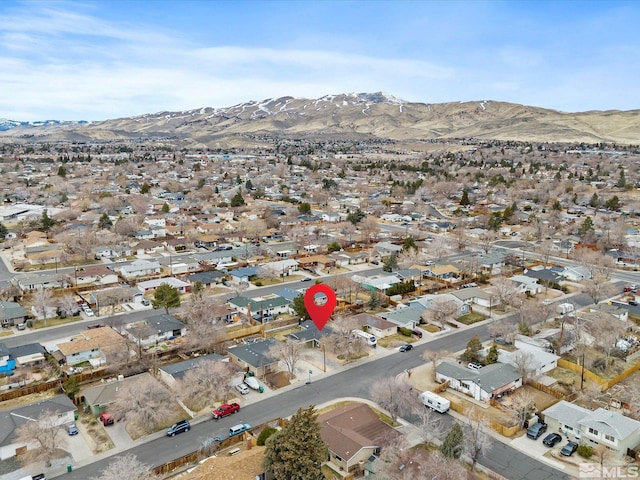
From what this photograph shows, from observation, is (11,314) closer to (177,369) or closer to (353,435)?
(177,369)

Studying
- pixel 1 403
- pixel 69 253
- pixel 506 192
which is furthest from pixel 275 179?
pixel 1 403


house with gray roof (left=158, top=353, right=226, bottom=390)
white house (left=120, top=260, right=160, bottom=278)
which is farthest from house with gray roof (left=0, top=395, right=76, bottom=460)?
white house (left=120, top=260, right=160, bottom=278)

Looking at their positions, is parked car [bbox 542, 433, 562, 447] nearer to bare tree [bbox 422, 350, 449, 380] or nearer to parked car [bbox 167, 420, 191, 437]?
bare tree [bbox 422, 350, 449, 380]

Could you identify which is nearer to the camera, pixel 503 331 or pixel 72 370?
pixel 72 370

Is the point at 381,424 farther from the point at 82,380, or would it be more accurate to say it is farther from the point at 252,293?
the point at 252,293

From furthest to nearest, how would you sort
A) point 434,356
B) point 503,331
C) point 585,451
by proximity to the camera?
1. point 503,331
2. point 434,356
3. point 585,451

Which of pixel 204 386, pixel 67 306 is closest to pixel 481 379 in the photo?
pixel 204 386
